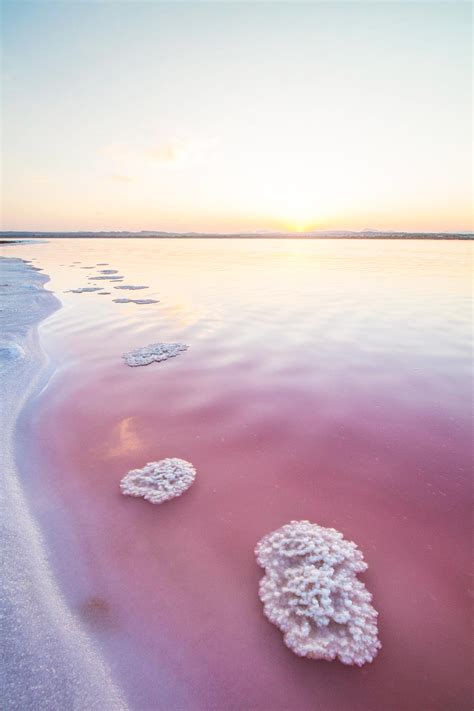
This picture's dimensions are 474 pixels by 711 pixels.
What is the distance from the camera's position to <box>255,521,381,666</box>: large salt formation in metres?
1.87

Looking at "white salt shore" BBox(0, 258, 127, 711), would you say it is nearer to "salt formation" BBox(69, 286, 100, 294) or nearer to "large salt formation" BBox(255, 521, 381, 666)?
"large salt formation" BBox(255, 521, 381, 666)

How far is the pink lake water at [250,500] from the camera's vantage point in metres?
1.77

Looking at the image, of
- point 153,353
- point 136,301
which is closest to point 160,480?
point 153,353

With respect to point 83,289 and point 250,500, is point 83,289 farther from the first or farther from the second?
point 250,500

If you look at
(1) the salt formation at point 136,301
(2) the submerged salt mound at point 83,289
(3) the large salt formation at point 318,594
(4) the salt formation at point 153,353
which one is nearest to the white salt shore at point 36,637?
(3) the large salt formation at point 318,594

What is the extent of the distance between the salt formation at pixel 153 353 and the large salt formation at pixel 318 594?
3909mm

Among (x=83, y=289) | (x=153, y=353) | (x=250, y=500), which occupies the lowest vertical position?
(x=250, y=500)

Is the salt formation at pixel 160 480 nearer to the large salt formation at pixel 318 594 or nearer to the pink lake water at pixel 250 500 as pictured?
the pink lake water at pixel 250 500

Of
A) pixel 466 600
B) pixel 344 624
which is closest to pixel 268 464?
pixel 344 624

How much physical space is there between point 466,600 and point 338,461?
1.41 meters

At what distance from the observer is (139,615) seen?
2012 millimetres

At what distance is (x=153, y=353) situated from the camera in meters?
6.07

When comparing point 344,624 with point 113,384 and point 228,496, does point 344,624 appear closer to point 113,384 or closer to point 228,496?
point 228,496

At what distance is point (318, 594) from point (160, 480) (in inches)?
63.0
